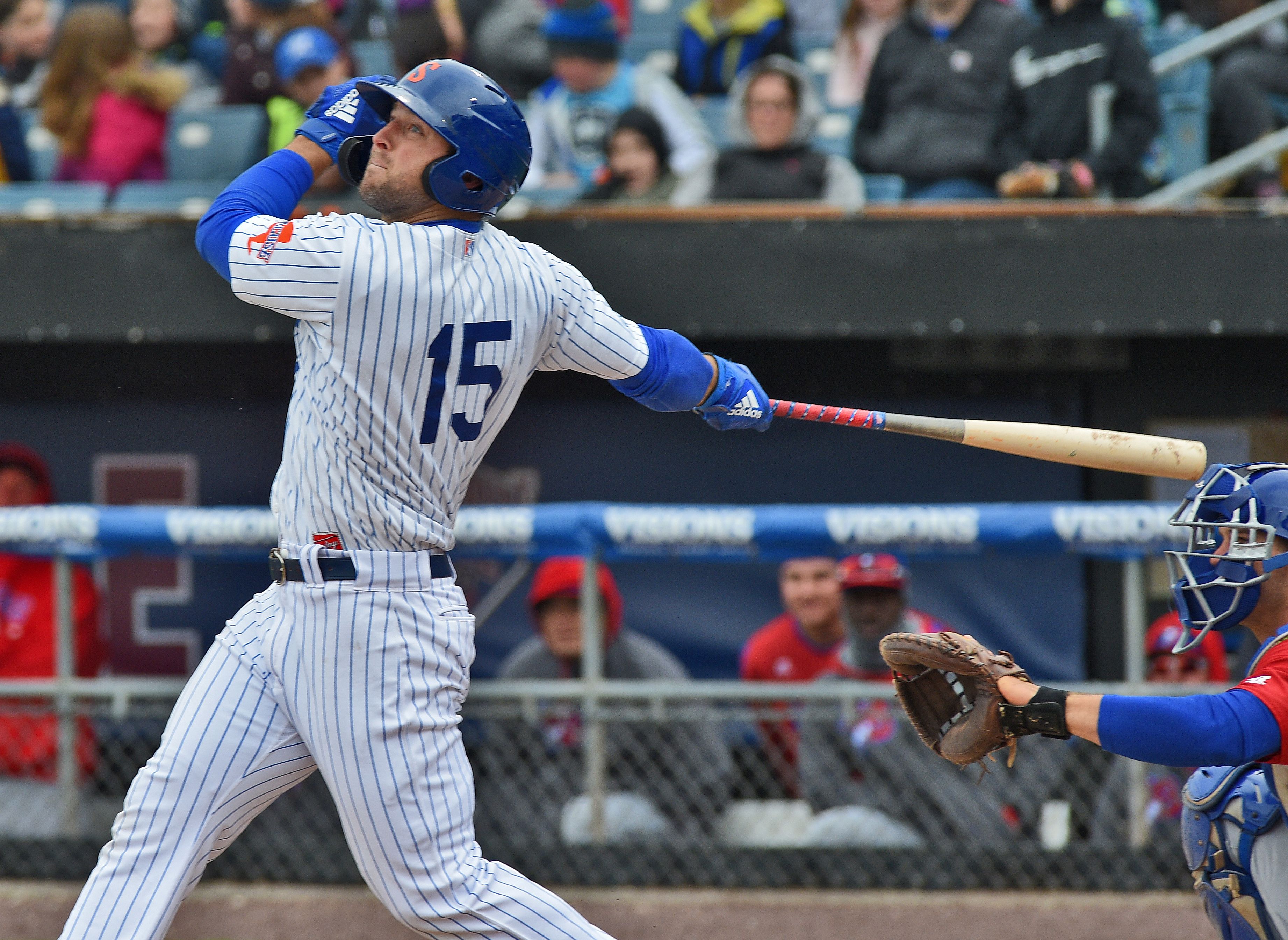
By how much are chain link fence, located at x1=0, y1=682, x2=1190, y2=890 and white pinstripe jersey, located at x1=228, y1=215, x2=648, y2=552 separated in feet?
6.21

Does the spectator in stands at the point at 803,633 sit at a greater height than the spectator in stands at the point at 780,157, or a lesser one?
lesser

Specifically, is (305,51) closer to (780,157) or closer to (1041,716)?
(780,157)

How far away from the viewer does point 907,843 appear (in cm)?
416

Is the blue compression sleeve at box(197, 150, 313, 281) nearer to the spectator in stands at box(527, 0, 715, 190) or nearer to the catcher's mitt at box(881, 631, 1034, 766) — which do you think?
the catcher's mitt at box(881, 631, 1034, 766)

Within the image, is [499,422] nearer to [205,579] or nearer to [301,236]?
[301,236]

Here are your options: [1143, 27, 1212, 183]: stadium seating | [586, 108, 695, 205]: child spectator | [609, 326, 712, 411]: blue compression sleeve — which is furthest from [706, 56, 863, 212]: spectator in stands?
[609, 326, 712, 411]: blue compression sleeve

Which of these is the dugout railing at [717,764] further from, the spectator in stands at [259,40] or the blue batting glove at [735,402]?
the spectator in stands at [259,40]

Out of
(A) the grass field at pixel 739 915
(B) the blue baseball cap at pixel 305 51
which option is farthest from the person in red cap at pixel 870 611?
(B) the blue baseball cap at pixel 305 51

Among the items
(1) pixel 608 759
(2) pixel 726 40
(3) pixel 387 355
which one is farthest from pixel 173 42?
(3) pixel 387 355

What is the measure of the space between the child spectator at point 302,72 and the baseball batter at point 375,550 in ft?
10.1

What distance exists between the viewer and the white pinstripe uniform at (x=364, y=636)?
2211 mm

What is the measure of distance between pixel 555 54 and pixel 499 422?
3294 millimetres

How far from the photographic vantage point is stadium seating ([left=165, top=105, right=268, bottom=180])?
5.43 m

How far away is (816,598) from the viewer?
4.51m
